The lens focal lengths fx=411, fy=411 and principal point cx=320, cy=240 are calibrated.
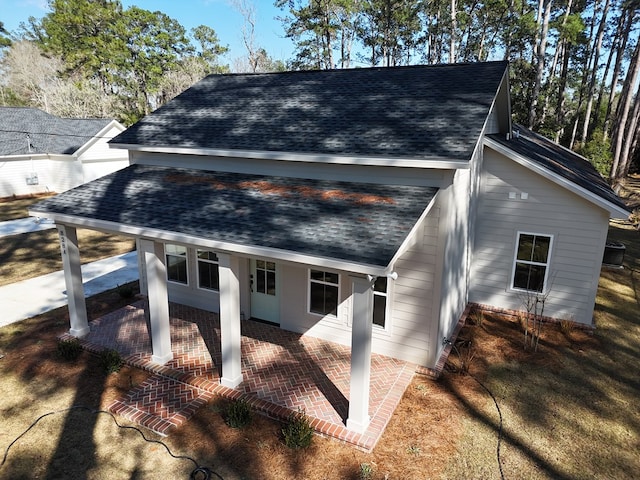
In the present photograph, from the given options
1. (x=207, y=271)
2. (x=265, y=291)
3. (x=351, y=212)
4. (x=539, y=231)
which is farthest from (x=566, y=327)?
(x=207, y=271)

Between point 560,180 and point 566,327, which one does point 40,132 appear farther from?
point 566,327

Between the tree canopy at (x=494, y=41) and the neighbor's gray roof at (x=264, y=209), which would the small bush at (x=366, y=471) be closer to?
the neighbor's gray roof at (x=264, y=209)

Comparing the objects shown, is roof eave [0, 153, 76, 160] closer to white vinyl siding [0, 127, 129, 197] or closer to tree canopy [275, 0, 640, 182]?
white vinyl siding [0, 127, 129, 197]

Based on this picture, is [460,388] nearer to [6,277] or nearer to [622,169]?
[6,277]

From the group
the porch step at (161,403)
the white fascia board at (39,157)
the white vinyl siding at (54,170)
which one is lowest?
the porch step at (161,403)

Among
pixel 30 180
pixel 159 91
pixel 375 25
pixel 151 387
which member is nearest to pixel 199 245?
pixel 151 387

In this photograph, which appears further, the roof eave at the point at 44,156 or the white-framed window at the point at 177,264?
the roof eave at the point at 44,156

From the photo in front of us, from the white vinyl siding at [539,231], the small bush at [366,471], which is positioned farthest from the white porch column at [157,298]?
the white vinyl siding at [539,231]
